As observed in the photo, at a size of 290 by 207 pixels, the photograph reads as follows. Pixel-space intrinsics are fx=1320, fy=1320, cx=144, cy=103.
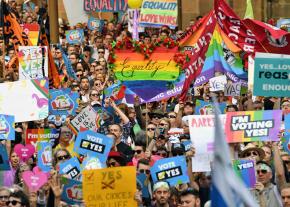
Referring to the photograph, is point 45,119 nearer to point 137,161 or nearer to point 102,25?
point 137,161

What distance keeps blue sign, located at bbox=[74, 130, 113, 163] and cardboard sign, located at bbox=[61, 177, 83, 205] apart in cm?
124

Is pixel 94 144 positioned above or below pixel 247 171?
below

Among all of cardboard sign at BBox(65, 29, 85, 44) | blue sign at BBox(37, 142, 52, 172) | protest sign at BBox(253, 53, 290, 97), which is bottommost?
cardboard sign at BBox(65, 29, 85, 44)

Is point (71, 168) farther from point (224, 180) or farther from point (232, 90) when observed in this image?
point (232, 90)

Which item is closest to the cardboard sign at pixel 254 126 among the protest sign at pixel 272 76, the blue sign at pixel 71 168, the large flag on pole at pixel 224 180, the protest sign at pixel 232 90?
the protest sign at pixel 272 76

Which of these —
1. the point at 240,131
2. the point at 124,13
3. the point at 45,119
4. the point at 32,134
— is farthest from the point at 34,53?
the point at 124,13

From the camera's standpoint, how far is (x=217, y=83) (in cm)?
1967

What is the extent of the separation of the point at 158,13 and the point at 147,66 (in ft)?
21.9

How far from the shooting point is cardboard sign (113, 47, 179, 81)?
18297 millimetres

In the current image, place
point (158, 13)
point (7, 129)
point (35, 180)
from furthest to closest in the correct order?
point (158, 13)
point (7, 129)
point (35, 180)

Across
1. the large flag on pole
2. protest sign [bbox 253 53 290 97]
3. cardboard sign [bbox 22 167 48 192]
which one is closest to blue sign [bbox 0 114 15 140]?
protest sign [bbox 253 53 290 97]

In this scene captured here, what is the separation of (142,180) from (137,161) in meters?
1.04

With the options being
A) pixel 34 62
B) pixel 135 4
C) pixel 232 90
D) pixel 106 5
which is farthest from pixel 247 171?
pixel 106 5

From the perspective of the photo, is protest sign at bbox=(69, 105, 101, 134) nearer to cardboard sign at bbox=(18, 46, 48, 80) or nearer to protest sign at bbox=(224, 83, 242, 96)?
cardboard sign at bbox=(18, 46, 48, 80)
